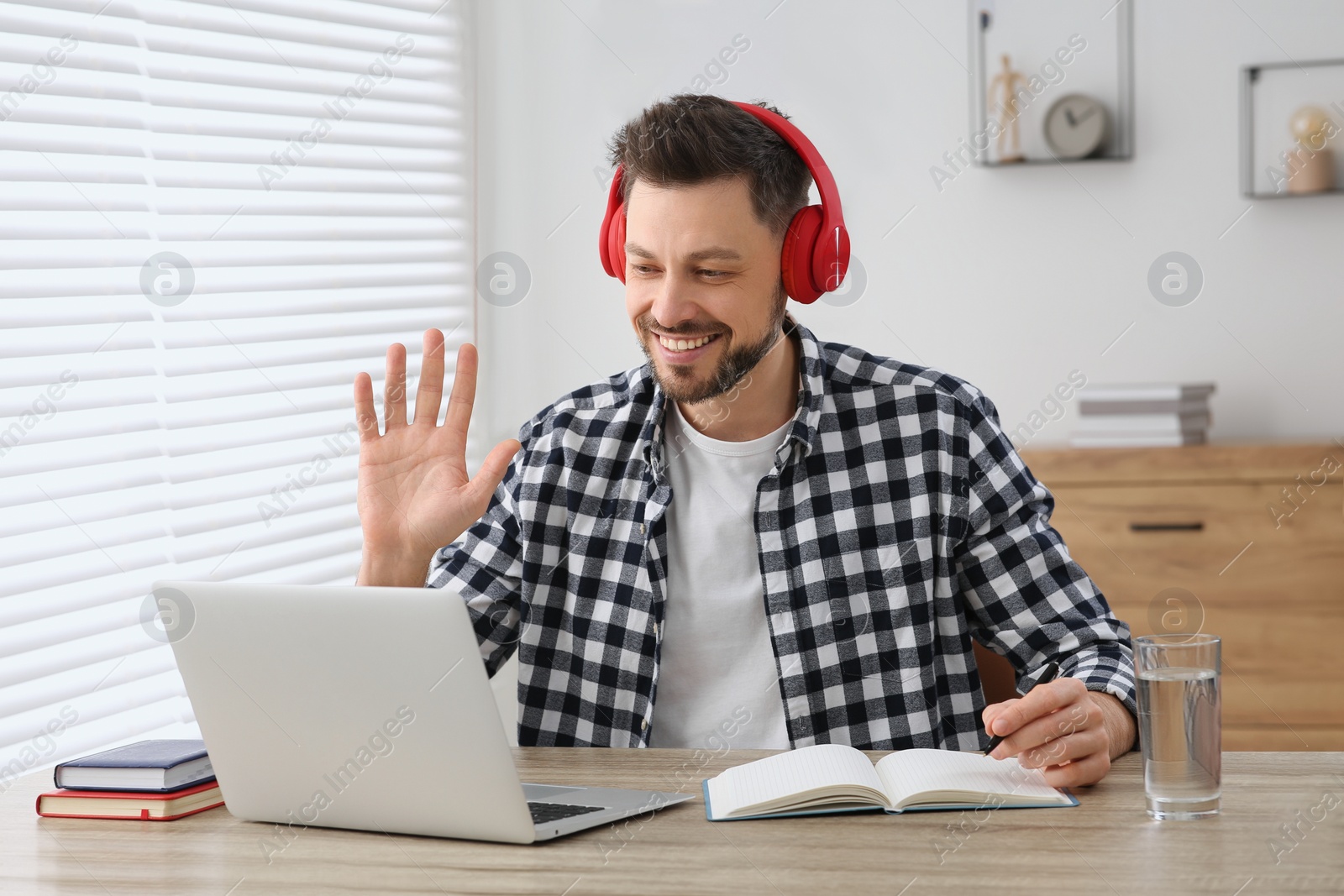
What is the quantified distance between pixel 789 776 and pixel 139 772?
65 centimetres

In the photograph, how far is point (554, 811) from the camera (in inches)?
45.4

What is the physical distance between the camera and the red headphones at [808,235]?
1.71 m

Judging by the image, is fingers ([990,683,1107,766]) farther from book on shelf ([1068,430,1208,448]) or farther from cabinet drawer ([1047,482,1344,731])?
book on shelf ([1068,430,1208,448])

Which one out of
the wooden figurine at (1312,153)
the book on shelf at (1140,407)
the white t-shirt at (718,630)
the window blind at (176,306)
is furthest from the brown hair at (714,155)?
the wooden figurine at (1312,153)

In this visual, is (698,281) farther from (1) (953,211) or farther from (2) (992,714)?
(1) (953,211)

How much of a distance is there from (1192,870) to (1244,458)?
2016mm

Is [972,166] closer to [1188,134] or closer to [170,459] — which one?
[1188,134]

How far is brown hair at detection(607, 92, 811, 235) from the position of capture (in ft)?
5.59

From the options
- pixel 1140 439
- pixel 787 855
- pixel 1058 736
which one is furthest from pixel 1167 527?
pixel 787 855

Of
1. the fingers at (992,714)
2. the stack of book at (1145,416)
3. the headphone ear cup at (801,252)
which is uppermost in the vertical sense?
the headphone ear cup at (801,252)

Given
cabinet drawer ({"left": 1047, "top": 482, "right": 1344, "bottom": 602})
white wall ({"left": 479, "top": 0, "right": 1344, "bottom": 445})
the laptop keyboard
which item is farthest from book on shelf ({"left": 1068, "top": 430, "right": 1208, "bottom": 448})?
the laptop keyboard

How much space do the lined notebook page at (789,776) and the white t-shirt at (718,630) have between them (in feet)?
1.18

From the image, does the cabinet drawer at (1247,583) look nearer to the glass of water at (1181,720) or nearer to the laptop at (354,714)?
the glass of water at (1181,720)

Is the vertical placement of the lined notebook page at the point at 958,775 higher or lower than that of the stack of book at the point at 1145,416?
lower
